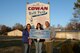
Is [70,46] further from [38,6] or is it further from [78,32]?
[78,32]

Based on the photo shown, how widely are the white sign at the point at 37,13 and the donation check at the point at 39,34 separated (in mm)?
1300

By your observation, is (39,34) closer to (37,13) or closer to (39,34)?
(39,34)

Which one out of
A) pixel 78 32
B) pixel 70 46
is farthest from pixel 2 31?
pixel 70 46

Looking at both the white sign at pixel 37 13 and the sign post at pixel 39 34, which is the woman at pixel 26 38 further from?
the white sign at pixel 37 13

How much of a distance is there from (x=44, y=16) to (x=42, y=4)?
802 millimetres

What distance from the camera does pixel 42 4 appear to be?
14602mm

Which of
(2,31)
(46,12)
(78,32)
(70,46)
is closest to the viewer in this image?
(46,12)

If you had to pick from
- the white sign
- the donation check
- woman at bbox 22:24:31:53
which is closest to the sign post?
the donation check

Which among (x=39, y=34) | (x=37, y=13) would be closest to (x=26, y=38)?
(x=39, y=34)

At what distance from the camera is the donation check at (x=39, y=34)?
1257cm

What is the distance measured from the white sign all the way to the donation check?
1.30m

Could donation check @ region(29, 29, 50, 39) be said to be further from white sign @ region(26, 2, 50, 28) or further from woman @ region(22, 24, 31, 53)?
white sign @ region(26, 2, 50, 28)

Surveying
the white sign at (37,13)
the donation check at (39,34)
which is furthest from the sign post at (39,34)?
the white sign at (37,13)

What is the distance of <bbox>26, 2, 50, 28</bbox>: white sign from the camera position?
46.3 feet
